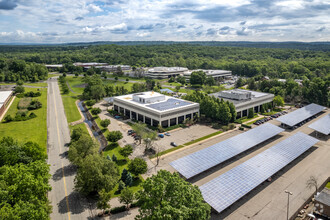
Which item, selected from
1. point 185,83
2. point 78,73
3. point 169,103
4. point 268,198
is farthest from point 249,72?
point 268,198

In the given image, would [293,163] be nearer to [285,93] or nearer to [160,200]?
[160,200]

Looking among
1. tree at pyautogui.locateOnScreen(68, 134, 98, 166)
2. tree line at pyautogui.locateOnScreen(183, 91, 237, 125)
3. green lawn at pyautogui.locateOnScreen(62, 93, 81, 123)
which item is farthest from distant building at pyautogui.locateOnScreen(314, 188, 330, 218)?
green lawn at pyautogui.locateOnScreen(62, 93, 81, 123)

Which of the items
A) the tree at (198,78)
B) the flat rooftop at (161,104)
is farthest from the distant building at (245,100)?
the tree at (198,78)

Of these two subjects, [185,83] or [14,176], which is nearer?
[14,176]

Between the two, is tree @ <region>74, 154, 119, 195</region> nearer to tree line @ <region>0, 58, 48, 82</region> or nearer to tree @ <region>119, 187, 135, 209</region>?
tree @ <region>119, 187, 135, 209</region>


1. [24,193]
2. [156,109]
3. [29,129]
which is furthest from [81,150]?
[29,129]

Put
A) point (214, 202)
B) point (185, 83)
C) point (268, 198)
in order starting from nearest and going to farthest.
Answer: point (214, 202) → point (268, 198) → point (185, 83)
